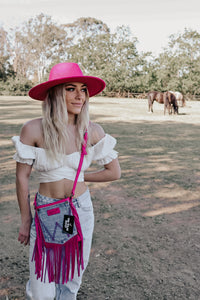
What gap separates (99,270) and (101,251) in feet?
1.21

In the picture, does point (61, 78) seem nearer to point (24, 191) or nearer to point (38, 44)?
point (24, 191)

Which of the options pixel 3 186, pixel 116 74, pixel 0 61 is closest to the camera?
pixel 3 186

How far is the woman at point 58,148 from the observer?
71.8 inches

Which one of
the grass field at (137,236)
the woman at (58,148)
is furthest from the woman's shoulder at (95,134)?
the grass field at (137,236)

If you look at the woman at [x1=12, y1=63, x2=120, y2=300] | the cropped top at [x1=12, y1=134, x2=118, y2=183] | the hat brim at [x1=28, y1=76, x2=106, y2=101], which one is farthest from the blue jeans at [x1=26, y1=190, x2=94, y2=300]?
the hat brim at [x1=28, y1=76, x2=106, y2=101]

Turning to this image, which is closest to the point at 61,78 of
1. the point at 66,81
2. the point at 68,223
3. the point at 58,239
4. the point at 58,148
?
the point at 66,81

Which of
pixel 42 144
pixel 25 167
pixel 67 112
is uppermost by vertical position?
pixel 67 112

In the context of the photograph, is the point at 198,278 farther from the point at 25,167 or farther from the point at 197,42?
the point at 197,42

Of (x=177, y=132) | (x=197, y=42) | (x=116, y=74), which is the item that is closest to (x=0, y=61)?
(x=116, y=74)

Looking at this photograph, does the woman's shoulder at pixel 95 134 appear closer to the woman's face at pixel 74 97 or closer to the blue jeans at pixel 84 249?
the woman's face at pixel 74 97

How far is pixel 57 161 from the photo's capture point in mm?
1835

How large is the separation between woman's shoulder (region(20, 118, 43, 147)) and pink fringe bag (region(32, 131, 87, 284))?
277mm

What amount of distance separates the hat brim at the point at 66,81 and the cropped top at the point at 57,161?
1.05 ft

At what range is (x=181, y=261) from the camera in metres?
3.32
